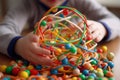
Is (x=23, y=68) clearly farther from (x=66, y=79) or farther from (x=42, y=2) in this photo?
(x=42, y=2)

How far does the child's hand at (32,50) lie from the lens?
0.52 m

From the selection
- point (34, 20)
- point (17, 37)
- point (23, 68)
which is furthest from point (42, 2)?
point (23, 68)

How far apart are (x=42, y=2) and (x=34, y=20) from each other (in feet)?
0.24

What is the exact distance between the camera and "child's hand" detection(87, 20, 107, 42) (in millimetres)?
642

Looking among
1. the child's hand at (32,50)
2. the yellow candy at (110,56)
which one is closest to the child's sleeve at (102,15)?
the yellow candy at (110,56)

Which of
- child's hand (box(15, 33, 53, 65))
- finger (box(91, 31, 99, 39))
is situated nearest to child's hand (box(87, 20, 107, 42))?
finger (box(91, 31, 99, 39))

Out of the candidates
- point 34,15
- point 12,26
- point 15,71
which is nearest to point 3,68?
point 15,71

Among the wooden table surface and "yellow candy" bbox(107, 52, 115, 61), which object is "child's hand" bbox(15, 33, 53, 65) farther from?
"yellow candy" bbox(107, 52, 115, 61)

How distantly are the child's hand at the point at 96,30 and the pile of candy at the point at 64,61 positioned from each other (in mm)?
78

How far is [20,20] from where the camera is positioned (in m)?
0.77

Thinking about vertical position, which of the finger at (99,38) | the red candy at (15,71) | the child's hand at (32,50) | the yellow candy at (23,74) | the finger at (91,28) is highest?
the finger at (91,28)

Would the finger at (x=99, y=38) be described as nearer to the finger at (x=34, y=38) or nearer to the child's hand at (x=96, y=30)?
the child's hand at (x=96, y=30)

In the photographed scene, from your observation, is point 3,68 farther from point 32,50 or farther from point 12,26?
point 12,26

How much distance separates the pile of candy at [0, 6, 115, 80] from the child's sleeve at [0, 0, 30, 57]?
0.20 ft
